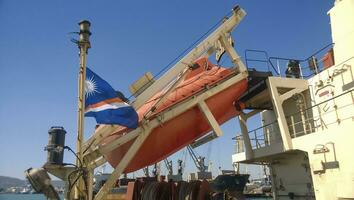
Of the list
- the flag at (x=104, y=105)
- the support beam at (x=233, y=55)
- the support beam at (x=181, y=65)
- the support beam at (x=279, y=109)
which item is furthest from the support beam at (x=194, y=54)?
the support beam at (x=279, y=109)

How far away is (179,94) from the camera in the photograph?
506 inches

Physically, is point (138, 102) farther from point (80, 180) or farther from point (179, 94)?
point (80, 180)

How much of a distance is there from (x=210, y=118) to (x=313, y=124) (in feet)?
14.7

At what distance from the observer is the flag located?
10258 mm

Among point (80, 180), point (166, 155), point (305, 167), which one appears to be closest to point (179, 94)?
point (166, 155)

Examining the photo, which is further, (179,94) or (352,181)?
(179,94)

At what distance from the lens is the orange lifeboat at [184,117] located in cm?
1225

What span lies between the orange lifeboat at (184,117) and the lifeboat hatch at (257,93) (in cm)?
49

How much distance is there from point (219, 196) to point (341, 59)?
6.66 metres

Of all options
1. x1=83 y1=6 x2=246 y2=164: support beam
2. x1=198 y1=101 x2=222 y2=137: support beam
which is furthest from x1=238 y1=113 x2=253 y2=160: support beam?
x1=198 y1=101 x2=222 y2=137: support beam

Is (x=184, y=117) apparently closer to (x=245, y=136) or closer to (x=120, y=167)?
(x=120, y=167)

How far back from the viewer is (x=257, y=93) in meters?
14.3

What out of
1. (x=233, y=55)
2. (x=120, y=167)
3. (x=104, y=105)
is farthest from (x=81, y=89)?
(x=233, y=55)

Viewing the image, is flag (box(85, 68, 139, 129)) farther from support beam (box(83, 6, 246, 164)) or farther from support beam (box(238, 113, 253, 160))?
support beam (box(238, 113, 253, 160))
